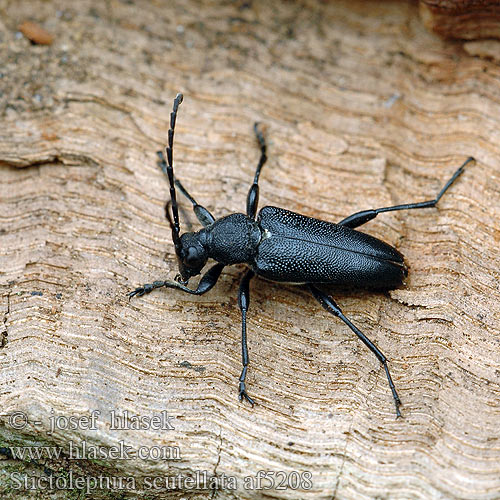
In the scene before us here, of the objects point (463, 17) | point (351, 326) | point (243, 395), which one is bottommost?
point (243, 395)

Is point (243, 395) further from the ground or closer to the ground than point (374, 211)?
closer to the ground

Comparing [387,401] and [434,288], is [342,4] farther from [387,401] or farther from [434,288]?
[387,401]

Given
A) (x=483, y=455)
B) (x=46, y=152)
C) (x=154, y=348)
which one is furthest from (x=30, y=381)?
(x=483, y=455)

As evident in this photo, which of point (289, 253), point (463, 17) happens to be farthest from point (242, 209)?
point (463, 17)

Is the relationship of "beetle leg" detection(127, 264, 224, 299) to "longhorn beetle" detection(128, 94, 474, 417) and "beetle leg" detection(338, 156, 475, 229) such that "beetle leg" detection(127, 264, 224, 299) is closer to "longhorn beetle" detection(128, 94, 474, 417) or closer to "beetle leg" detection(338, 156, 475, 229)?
"longhorn beetle" detection(128, 94, 474, 417)

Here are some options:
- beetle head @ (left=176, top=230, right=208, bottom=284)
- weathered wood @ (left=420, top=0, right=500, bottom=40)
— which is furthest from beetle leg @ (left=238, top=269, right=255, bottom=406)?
weathered wood @ (left=420, top=0, right=500, bottom=40)

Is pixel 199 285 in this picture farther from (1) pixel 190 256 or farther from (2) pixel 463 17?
(2) pixel 463 17

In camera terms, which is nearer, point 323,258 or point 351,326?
point 351,326
